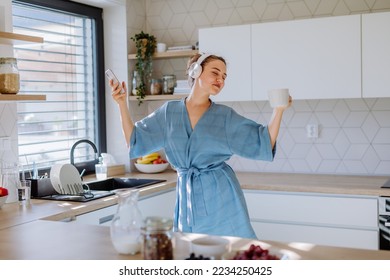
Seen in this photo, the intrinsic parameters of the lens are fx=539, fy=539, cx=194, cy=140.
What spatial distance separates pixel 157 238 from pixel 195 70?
117 cm

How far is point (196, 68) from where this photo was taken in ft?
8.32

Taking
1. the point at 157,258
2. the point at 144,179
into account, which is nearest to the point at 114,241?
the point at 157,258

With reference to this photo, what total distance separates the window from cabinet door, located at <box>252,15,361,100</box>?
1.40 metres

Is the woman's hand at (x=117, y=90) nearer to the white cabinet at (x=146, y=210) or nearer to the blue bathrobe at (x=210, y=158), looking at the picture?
the blue bathrobe at (x=210, y=158)

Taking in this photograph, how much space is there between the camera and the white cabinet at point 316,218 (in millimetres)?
3350

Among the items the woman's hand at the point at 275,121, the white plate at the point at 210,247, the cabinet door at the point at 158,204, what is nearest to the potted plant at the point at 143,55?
the cabinet door at the point at 158,204

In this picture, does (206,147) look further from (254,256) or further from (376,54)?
(376,54)

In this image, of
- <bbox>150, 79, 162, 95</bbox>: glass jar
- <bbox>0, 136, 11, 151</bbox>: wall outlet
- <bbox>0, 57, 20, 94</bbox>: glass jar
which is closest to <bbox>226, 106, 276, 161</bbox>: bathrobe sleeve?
<bbox>0, 57, 20, 94</bbox>: glass jar

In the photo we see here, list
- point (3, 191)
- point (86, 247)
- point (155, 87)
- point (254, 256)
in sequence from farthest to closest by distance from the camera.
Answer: point (155, 87) < point (3, 191) < point (86, 247) < point (254, 256)

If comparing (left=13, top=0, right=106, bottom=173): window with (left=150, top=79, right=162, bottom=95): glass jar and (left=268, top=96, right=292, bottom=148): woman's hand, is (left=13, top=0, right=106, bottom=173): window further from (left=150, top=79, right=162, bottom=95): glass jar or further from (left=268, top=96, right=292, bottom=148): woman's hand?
(left=268, top=96, right=292, bottom=148): woman's hand

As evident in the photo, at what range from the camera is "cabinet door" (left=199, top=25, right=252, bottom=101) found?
12.6 ft

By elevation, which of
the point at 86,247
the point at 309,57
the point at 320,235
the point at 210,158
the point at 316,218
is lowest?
the point at 320,235

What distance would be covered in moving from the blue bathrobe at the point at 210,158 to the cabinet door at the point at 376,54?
139 cm

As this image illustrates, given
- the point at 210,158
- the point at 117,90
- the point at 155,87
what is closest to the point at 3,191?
the point at 117,90
